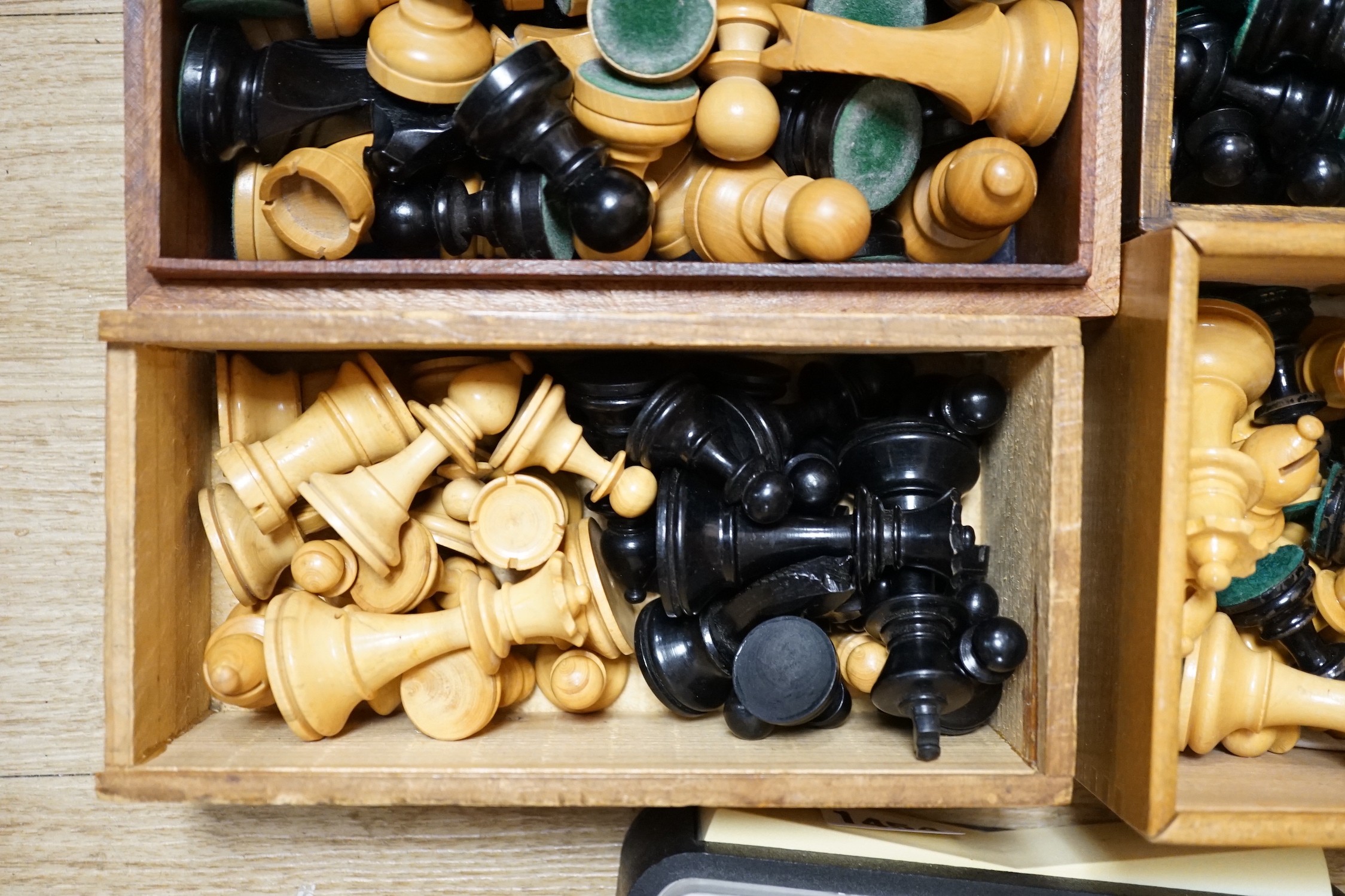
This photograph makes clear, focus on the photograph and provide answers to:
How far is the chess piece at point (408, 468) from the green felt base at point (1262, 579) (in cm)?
73

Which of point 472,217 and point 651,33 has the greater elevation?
point 651,33

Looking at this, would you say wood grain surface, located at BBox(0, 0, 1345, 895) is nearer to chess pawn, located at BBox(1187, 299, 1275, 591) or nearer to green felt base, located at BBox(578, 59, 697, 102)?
chess pawn, located at BBox(1187, 299, 1275, 591)

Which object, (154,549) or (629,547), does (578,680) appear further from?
(154,549)

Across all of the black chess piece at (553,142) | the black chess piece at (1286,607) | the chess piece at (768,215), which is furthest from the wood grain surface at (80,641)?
the chess piece at (768,215)

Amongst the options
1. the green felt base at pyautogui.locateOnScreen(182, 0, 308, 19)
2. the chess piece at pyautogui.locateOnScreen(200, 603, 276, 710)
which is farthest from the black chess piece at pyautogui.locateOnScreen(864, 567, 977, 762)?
the green felt base at pyautogui.locateOnScreen(182, 0, 308, 19)

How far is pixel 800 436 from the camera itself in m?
0.98

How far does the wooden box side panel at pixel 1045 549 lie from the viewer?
826mm

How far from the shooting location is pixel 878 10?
2.86 feet

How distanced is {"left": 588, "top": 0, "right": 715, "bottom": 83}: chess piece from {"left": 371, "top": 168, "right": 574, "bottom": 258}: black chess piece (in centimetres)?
13

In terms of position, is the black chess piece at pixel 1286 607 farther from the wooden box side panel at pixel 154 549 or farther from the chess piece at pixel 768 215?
the wooden box side panel at pixel 154 549

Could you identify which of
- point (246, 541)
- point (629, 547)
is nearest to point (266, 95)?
point (246, 541)

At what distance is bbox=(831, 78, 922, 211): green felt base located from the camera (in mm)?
849

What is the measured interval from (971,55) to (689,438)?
0.42 m

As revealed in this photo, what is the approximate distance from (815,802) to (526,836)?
1.47 ft
